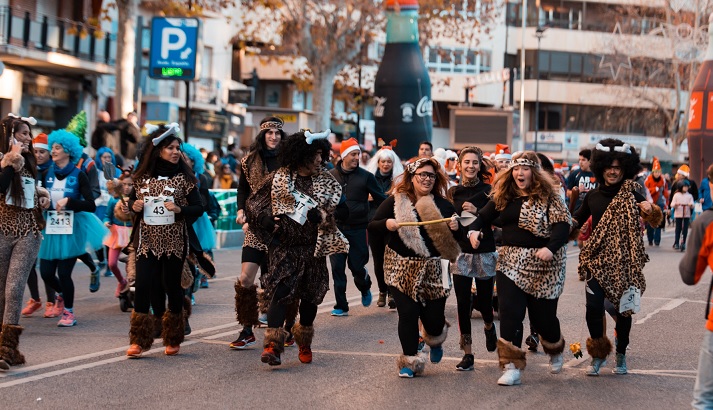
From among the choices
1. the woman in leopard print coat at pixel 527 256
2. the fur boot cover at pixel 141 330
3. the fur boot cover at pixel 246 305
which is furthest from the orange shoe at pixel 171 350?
the woman in leopard print coat at pixel 527 256

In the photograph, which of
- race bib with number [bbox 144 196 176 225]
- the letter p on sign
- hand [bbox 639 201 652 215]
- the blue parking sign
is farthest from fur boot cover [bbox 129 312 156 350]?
the letter p on sign

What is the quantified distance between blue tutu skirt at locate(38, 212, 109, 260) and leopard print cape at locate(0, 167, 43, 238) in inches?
78.0

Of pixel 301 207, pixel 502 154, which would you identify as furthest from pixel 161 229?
pixel 502 154

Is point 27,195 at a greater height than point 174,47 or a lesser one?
lesser

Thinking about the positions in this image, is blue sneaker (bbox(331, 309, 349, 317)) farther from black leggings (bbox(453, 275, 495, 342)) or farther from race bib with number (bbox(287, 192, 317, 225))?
race bib with number (bbox(287, 192, 317, 225))

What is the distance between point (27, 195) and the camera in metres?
10.1

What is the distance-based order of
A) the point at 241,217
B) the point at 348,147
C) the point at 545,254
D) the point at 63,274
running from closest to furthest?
1. the point at 545,254
2. the point at 241,217
3. the point at 63,274
4. the point at 348,147

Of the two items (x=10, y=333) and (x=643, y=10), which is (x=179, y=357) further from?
(x=643, y=10)

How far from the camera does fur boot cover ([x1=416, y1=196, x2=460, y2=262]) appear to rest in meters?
9.42

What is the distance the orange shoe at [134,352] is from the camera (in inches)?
399

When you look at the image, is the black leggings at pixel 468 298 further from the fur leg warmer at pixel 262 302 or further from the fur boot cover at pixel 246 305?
the fur boot cover at pixel 246 305

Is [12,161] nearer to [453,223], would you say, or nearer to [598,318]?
[453,223]

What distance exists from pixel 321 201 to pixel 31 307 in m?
4.51

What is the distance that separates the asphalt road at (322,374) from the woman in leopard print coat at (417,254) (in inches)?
13.7
